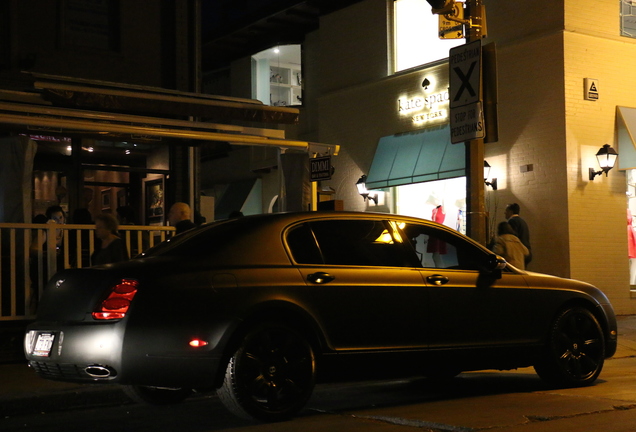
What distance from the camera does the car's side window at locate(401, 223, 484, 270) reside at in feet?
25.1

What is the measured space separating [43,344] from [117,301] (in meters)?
0.84

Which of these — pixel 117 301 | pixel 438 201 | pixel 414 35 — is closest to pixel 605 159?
pixel 438 201

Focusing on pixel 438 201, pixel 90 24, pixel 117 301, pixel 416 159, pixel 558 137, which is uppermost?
pixel 90 24

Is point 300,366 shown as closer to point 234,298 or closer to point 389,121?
point 234,298

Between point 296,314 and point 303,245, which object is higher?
point 303,245

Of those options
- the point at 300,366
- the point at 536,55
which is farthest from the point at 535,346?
the point at 536,55

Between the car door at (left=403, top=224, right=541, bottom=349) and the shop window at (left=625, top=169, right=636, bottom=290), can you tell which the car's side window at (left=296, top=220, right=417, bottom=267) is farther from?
the shop window at (left=625, top=169, right=636, bottom=290)

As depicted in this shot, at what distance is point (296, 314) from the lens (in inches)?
259

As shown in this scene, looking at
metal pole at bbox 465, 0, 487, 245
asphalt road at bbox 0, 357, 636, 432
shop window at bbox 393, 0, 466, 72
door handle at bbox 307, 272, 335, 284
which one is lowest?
asphalt road at bbox 0, 357, 636, 432

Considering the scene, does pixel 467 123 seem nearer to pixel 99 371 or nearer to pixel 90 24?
pixel 99 371

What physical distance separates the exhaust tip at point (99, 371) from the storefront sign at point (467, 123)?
564cm

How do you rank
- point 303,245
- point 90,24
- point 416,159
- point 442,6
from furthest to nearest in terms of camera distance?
1. point 416,159
2. point 90,24
3. point 442,6
4. point 303,245

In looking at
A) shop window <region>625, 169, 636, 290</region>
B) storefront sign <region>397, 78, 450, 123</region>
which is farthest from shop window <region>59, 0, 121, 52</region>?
shop window <region>625, 169, 636, 290</region>

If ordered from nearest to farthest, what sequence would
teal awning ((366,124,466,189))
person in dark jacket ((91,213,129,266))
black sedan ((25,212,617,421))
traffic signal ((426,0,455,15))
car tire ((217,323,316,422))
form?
black sedan ((25,212,617,421)), car tire ((217,323,316,422)), person in dark jacket ((91,213,129,266)), traffic signal ((426,0,455,15)), teal awning ((366,124,466,189))
